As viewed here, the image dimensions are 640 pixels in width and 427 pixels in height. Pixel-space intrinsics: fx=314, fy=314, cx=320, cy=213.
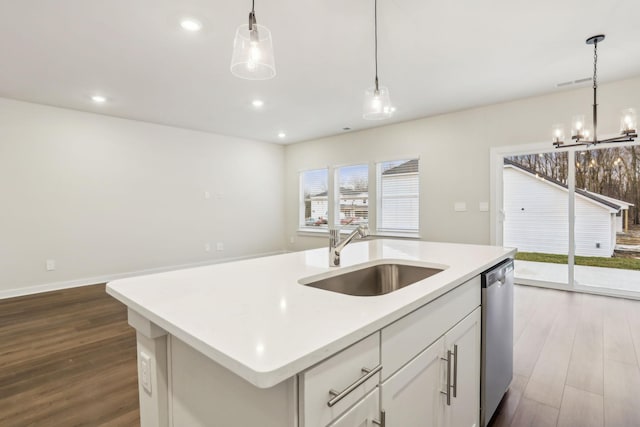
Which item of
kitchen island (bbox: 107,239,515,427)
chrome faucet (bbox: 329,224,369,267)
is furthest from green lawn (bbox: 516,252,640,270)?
chrome faucet (bbox: 329,224,369,267)

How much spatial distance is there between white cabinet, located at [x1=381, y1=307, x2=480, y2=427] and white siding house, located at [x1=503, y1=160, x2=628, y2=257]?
12.2 feet

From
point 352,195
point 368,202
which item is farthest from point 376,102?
point 352,195

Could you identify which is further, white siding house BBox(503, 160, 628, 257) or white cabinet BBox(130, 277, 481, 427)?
white siding house BBox(503, 160, 628, 257)

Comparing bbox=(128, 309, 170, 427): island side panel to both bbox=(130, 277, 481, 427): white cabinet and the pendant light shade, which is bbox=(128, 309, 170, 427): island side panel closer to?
bbox=(130, 277, 481, 427): white cabinet

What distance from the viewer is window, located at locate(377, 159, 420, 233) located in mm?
5590

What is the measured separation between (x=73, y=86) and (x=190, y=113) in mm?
1466

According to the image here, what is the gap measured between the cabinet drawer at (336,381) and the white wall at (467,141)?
415 cm

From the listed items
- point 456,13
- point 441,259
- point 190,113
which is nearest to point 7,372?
point 441,259

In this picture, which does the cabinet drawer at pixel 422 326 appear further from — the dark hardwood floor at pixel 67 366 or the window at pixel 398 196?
the window at pixel 398 196

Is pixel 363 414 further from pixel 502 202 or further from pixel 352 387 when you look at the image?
pixel 502 202

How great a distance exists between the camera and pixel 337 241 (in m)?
1.63

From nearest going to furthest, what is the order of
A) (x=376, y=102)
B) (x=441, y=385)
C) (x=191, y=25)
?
(x=441, y=385), (x=376, y=102), (x=191, y=25)

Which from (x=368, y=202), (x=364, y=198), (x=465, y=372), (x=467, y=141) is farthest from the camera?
(x=364, y=198)

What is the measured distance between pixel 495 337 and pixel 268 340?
149cm
